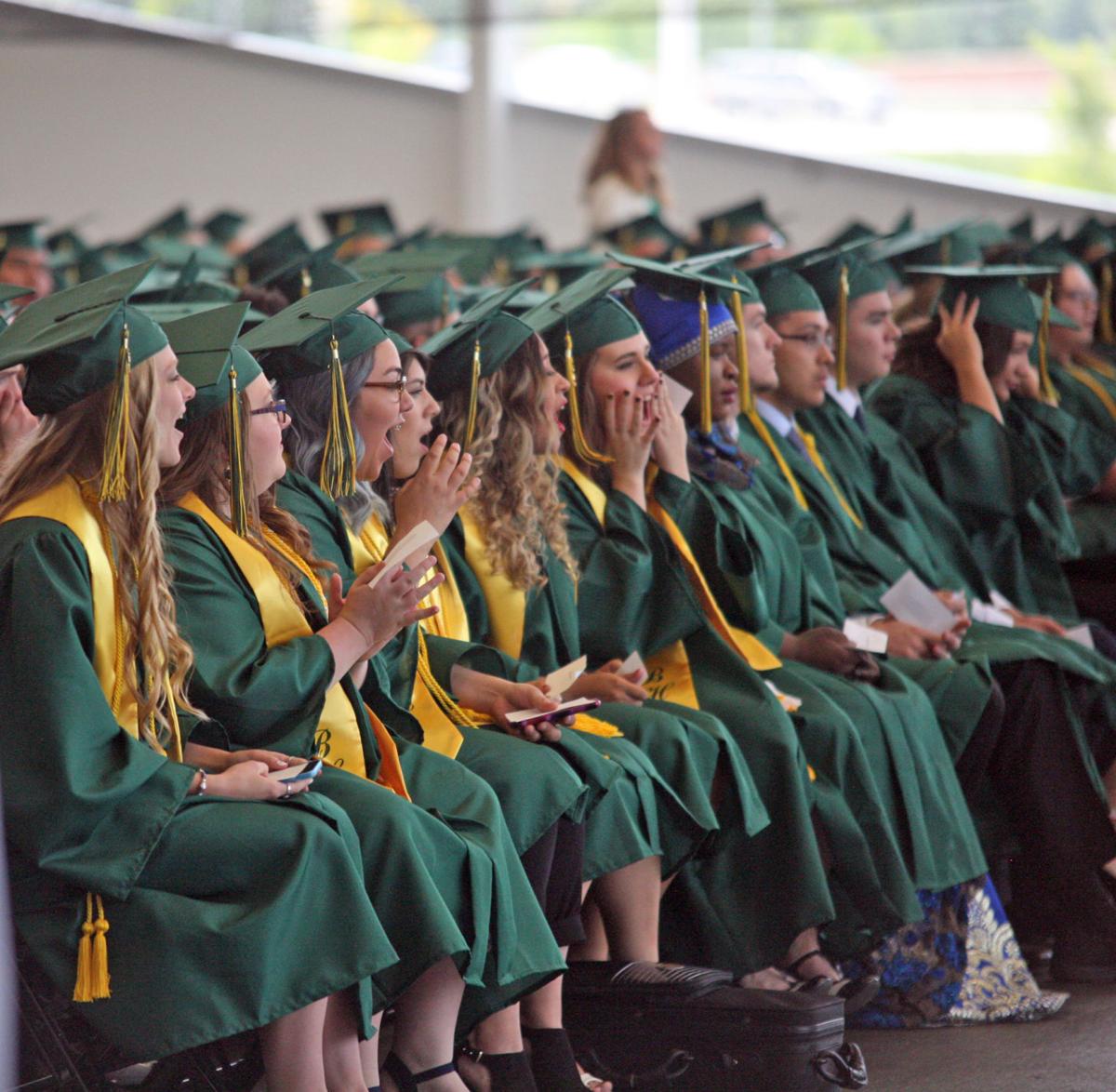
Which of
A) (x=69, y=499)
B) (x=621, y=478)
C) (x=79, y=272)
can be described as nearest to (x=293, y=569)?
(x=69, y=499)

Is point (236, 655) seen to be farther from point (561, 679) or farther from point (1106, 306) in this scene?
point (1106, 306)

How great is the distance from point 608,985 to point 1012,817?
1531 mm

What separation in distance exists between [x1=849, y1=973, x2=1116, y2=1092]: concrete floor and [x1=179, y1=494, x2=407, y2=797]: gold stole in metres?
1.22

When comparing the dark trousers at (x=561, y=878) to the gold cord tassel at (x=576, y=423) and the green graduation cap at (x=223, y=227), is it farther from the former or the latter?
the green graduation cap at (x=223, y=227)

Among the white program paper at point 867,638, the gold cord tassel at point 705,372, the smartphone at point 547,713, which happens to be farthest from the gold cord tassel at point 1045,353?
Result: the smartphone at point 547,713

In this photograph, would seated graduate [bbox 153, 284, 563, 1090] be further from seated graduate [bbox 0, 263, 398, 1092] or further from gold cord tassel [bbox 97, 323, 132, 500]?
gold cord tassel [bbox 97, 323, 132, 500]

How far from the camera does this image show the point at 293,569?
3.33 metres

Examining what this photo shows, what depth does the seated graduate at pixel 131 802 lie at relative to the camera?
2.75 metres

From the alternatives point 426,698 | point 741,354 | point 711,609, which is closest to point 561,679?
point 426,698

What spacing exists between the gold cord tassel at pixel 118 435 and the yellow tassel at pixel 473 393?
1.14m

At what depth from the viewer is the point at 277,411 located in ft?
10.9

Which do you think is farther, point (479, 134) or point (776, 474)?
point (479, 134)

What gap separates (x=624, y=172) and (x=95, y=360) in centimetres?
690

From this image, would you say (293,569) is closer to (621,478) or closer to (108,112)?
(621,478)
